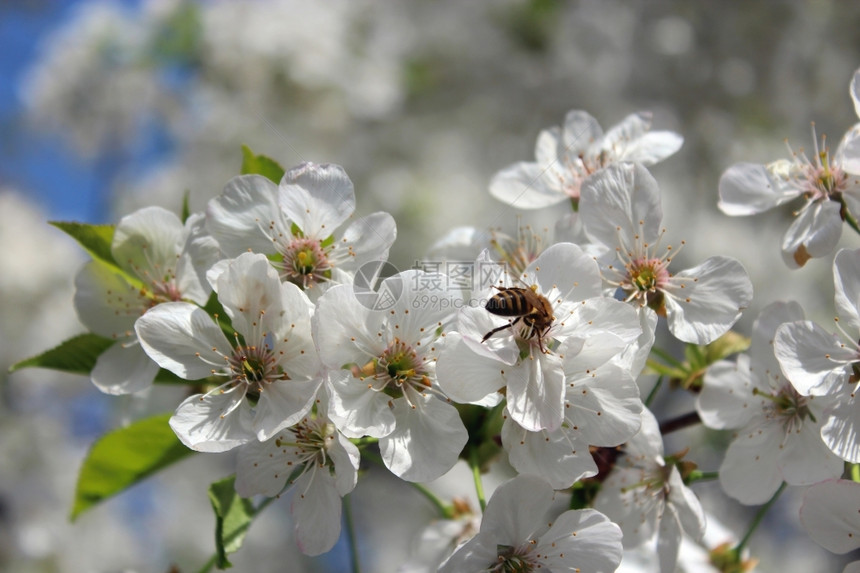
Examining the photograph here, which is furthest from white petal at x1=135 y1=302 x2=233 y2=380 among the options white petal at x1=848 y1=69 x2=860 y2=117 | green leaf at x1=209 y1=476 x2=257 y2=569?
white petal at x1=848 y1=69 x2=860 y2=117

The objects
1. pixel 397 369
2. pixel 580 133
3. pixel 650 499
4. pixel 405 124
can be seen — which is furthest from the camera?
pixel 405 124

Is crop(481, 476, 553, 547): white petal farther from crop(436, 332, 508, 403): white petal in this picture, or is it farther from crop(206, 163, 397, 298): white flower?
crop(206, 163, 397, 298): white flower

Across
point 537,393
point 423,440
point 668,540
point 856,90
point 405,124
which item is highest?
point 856,90

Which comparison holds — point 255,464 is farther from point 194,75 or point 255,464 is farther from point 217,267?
point 194,75

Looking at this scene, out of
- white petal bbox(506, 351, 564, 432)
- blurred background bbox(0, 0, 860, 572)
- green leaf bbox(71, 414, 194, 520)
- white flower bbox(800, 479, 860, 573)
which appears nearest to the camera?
white petal bbox(506, 351, 564, 432)

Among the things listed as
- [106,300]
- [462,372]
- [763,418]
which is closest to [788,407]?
[763,418]

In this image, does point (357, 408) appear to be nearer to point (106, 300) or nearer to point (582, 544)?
point (582, 544)

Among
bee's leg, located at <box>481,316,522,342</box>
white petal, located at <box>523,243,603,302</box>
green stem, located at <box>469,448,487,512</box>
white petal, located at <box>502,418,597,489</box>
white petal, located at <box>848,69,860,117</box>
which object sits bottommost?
green stem, located at <box>469,448,487,512</box>
